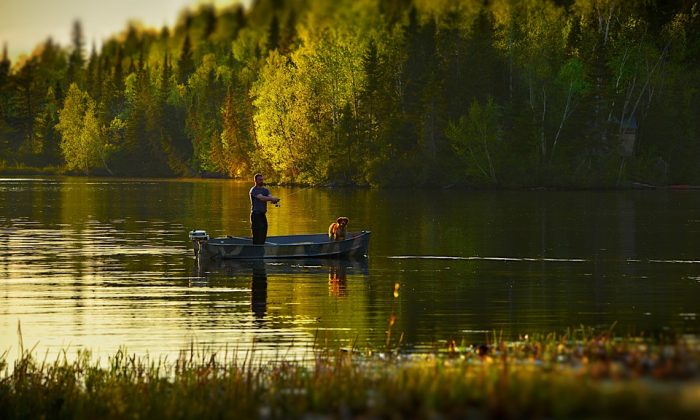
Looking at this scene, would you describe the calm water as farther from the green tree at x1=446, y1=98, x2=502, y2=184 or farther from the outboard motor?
the green tree at x1=446, y1=98, x2=502, y2=184

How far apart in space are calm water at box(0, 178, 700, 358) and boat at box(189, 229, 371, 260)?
66cm

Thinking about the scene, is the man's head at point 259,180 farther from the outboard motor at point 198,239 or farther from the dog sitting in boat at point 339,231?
the dog sitting in boat at point 339,231

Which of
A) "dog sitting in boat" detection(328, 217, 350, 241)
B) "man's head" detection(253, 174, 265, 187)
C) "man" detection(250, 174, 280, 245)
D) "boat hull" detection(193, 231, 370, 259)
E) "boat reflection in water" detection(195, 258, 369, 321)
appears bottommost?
"boat reflection in water" detection(195, 258, 369, 321)

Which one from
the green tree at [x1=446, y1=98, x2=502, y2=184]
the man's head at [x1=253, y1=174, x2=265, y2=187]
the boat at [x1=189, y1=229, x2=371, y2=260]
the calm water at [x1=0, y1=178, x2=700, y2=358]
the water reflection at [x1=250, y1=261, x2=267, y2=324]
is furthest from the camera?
the green tree at [x1=446, y1=98, x2=502, y2=184]

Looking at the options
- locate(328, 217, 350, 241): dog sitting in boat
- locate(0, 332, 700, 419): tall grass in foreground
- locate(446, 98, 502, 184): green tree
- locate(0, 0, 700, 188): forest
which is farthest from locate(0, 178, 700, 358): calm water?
locate(0, 0, 700, 188): forest

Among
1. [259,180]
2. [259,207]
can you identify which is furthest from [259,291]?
[259,207]

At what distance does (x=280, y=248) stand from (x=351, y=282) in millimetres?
7124

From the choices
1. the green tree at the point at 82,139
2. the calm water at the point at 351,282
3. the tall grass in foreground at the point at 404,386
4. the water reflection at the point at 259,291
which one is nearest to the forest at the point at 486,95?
the calm water at the point at 351,282

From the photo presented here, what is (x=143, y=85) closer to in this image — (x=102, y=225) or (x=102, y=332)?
(x=102, y=225)

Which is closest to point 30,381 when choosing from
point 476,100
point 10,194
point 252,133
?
point 10,194

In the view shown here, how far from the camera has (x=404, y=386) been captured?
14672mm

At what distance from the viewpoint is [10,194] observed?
10844 cm

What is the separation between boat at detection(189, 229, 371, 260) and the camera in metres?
42.0

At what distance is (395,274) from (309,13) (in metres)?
93.0
